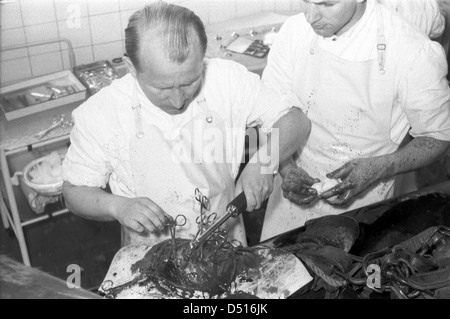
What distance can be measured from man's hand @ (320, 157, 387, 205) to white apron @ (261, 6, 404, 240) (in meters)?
0.16

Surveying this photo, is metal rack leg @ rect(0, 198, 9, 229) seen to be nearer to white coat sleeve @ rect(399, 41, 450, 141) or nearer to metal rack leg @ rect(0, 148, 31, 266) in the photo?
metal rack leg @ rect(0, 148, 31, 266)

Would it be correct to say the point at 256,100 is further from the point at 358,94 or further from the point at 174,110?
the point at 358,94

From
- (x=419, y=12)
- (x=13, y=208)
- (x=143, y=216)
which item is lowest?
(x=13, y=208)

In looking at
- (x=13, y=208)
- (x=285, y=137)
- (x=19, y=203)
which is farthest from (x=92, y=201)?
(x=19, y=203)

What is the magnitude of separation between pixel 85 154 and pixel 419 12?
1942 millimetres

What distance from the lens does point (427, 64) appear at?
2.16 m

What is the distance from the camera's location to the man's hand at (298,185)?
2.42m

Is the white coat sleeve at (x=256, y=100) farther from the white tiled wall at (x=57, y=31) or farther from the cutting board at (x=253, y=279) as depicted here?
the white tiled wall at (x=57, y=31)

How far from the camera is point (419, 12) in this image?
2924 millimetres

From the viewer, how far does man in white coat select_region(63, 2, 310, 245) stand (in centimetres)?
178

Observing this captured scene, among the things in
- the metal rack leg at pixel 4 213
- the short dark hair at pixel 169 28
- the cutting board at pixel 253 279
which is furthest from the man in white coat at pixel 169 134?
the metal rack leg at pixel 4 213

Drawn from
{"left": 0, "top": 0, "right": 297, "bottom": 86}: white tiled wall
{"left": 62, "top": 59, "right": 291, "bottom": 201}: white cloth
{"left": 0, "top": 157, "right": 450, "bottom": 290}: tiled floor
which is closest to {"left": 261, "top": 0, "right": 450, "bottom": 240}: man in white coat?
Result: {"left": 62, "top": 59, "right": 291, "bottom": 201}: white cloth

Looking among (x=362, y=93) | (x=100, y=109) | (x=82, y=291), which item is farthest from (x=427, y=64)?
(x=82, y=291)

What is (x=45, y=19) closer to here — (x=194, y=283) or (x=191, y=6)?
(x=191, y=6)
